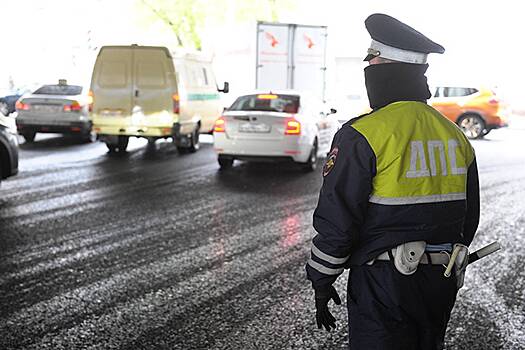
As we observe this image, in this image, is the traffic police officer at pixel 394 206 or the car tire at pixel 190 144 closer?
the traffic police officer at pixel 394 206

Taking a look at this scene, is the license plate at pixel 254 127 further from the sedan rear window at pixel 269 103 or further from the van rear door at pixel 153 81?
the van rear door at pixel 153 81

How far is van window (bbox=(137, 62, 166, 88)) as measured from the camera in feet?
45.4

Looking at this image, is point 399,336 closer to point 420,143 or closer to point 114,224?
point 420,143

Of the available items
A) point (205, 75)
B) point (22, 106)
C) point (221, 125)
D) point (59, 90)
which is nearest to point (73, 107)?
point (59, 90)

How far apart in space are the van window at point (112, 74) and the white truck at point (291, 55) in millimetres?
5588

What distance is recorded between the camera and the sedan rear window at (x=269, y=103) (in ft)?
39.7

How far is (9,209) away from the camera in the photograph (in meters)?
8.62

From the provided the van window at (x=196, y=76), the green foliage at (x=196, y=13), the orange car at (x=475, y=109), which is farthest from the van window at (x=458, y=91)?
the green foliage at (x=196, y=13)

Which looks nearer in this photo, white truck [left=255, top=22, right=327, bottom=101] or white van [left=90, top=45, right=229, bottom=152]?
white van [left=90, top=45, right=229, bottom=152]

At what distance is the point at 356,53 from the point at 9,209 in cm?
3105

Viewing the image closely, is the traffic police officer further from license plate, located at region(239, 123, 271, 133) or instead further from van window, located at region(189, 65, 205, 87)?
van window, located at region(189, 65, 205, 87)

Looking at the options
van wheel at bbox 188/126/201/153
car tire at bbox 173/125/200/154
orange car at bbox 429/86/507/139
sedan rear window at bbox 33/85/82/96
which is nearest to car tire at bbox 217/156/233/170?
car tire at bbox 173/125/200/154

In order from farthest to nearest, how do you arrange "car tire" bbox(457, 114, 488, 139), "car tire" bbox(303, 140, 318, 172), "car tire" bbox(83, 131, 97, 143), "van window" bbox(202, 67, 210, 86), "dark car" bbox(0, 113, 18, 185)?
"car tire" bbox(457, 114, 488, 139) → "car tire" bbox(83, 131, 97, 143) → "van window" bbox(202, 67, 210, 86) → "car tire" bbox(303, 140, 318, 172) → "dark car" bbox(0, 113, 18, 185)

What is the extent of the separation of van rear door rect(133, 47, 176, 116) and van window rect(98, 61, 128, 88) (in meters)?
0.27
